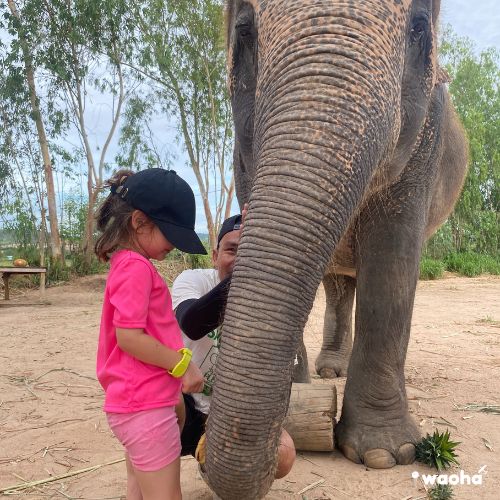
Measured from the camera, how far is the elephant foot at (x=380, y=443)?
3.12m

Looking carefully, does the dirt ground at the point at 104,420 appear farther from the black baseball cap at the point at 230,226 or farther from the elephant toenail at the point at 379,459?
the black baseball cap at the point at 230,226

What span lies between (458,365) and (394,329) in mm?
2971

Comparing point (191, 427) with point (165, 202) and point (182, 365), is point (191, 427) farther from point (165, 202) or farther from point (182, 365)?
point (165, 202)

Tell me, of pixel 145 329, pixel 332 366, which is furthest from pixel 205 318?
pixel 332 366

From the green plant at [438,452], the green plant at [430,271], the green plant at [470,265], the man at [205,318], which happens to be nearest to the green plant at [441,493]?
the green plant at [438,452]

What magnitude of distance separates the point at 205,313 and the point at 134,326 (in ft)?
1.39

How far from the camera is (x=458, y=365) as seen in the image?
587 centimetres

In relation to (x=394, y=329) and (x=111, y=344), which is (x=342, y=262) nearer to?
(x=394, y=329)

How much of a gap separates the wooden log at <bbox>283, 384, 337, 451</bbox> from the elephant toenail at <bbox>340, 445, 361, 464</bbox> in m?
0.08

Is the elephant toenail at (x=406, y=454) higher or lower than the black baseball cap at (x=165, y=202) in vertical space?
lower

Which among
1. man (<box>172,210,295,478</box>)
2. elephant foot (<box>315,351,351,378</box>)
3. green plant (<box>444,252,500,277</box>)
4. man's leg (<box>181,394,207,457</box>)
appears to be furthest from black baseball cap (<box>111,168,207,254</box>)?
green plant (<box>444,252,500,277</box>)

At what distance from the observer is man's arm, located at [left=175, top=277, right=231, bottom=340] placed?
2297mm

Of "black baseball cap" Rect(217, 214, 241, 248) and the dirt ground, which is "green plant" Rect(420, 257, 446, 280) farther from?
"black baseball cap" Rect(217, 214, 241, 248)

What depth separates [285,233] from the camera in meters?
1.77
